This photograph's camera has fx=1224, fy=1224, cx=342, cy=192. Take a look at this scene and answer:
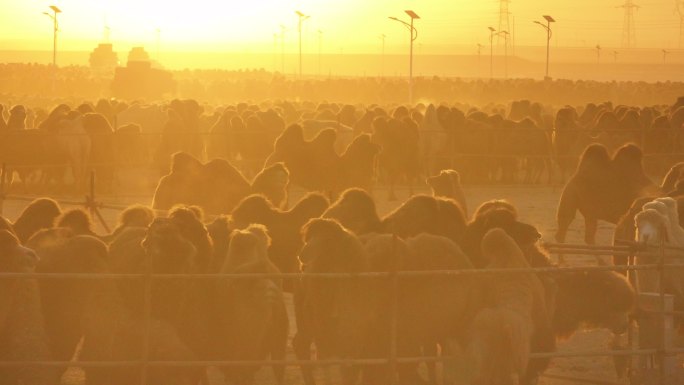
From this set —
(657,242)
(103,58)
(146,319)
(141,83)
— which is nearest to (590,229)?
(657,242)

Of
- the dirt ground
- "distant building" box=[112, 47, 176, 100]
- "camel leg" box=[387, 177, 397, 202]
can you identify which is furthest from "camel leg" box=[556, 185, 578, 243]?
"distant building" box=[112, 47, 176, 100]

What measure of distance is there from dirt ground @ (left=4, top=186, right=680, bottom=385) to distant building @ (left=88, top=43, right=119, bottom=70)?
114 m

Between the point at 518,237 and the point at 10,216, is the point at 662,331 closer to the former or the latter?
the point at 518,237

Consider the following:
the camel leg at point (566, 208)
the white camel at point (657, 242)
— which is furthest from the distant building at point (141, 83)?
the white camel at point (657, 242)

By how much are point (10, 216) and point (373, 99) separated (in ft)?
171

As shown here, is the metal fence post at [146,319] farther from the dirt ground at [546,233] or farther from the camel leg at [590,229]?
the camel leg at [590,229]

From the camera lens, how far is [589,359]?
1102cm

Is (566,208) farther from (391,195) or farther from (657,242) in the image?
(391,195)

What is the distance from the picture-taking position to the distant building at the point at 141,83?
6391cm

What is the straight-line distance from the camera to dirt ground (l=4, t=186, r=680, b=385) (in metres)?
10.3

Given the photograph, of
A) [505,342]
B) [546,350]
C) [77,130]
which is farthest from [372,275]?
[77,130]

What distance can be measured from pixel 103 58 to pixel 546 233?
12318 cm

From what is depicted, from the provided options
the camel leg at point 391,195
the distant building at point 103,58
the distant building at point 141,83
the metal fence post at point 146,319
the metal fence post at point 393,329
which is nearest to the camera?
the metal fence post at point 146,319

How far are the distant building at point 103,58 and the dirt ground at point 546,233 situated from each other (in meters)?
114
